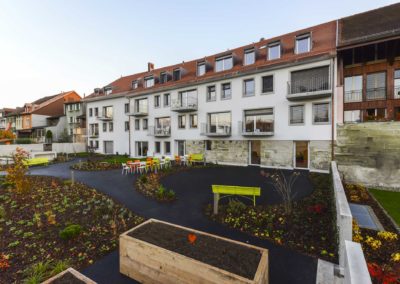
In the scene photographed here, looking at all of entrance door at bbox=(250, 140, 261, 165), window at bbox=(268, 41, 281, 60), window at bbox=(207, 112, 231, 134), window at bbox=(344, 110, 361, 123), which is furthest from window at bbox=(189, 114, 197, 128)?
window at bbox=(344, 110, 361, 123)

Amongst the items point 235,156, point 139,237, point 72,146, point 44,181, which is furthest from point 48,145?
point 139,237

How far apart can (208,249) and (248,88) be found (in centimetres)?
1613

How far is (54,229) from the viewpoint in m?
5.71

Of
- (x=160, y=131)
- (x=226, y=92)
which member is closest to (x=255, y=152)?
(x=226, y=92)

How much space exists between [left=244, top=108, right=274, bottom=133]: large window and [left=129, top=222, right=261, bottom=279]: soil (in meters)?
13.8

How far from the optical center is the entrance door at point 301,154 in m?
15.0

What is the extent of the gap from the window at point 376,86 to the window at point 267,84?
7342 millimetres

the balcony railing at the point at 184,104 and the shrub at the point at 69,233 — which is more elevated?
the balcony railing at the point at 184,104

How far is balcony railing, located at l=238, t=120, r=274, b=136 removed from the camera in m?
16.0

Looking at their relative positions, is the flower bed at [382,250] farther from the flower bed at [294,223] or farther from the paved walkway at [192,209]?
the paved walkway at [192,209]

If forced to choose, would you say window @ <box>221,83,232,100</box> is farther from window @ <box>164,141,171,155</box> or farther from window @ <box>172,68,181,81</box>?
window @ <box>164,141,171,155</box>

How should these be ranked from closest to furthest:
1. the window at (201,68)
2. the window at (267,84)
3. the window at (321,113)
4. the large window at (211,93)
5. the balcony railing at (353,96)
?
the window at (321,113) < the balcony railing at (353,96) < the window at (267,84) < the large window at (211,93) < the window at (201,68)

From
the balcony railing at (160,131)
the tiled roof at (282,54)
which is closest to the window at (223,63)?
the tiled roof at (282,54)

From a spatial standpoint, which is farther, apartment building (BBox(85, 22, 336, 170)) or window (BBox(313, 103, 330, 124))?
apartment building (BBox(85, 22, 336, 170))
